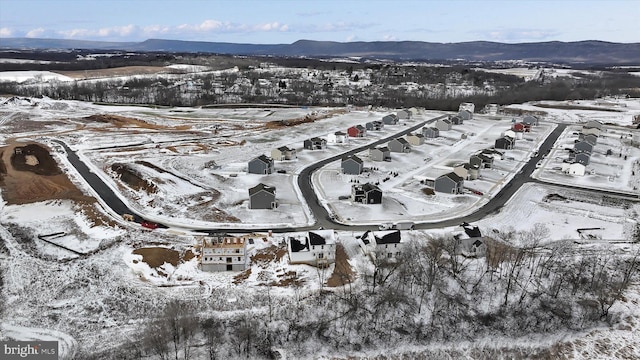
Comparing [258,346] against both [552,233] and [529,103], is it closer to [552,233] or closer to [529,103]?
[552,233]

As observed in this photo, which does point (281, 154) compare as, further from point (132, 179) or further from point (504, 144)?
point (504, 144)

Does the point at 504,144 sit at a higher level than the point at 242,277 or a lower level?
higher

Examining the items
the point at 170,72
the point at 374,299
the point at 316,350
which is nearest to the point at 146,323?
the point at 316,350

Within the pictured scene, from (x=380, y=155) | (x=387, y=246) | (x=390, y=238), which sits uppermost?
(x=380, y=155)

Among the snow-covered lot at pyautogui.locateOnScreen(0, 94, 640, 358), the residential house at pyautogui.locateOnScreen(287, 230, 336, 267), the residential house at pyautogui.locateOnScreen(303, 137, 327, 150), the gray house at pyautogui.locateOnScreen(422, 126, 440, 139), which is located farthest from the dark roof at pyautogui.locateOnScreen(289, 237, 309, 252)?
the gray house at pyautogui.locateOnScreen(422, 126, 440, 139)

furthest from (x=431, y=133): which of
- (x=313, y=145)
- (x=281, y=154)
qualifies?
(x=281, y=154)

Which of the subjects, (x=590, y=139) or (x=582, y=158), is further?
(x=590, y=139)

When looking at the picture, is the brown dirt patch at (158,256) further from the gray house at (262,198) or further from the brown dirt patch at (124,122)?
the brown dirt patch at (124,122)
